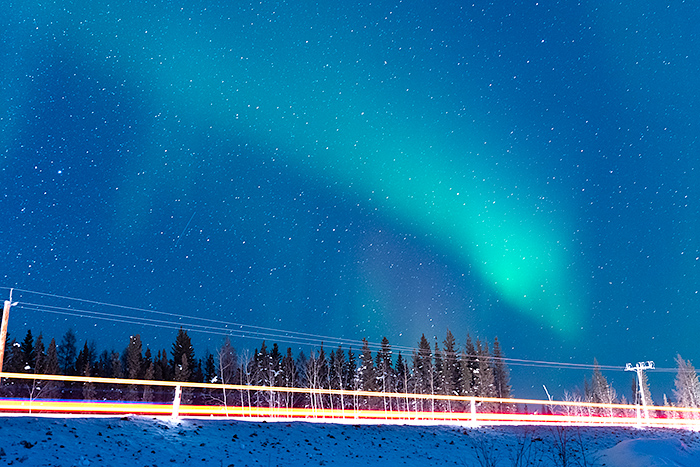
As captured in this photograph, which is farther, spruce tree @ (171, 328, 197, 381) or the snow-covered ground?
spruce tree @ (171, 328, 197, 381)

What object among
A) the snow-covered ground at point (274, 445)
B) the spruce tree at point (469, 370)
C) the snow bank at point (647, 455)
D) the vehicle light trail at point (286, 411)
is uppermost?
the spruce tree at point (469, 370)

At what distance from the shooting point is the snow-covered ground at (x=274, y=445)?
34.1 feet

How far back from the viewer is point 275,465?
1186cm

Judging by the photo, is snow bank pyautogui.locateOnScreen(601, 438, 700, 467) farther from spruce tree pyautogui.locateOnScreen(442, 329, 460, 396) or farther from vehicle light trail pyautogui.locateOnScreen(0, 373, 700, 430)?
spruce tree pyautogui.locateOnScreen(442, 329, 460, 396)

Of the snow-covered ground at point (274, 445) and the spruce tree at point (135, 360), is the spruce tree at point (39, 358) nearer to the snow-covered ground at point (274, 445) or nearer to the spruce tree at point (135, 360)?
the spruce tree at point (135, 360)

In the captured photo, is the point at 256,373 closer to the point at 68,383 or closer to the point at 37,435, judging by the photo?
the point at 68,383

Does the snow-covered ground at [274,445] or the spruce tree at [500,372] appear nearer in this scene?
the snow-covered ground at [274,445]

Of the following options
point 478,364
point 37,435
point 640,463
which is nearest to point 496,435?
point 640,463

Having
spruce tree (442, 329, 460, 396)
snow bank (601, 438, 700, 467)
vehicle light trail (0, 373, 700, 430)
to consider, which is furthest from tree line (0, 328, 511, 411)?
snow bank (601, 438, 700, 467)

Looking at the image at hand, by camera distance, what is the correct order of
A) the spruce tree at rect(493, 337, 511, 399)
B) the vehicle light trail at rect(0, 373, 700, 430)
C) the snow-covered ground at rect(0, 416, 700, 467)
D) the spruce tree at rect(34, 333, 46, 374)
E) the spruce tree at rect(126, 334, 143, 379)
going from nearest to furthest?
the snow-covered ground at rect(0, 416, 700, 467) < the vehicle light trail at rect(0, 373, 700, 430) < the spruce tree at rect(34, 333, 46, 374) < the spruce tree at rect(126, 334, 143, 379) < the spruce tree at rect(493, 337, 511, 399)

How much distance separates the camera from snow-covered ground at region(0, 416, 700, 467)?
10.4 metres

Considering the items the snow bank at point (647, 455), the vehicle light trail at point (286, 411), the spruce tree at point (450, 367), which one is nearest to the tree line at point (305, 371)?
the spruce tree at point (450, 367)

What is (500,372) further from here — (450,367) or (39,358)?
(39,358)

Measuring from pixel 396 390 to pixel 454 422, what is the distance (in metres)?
56.1
